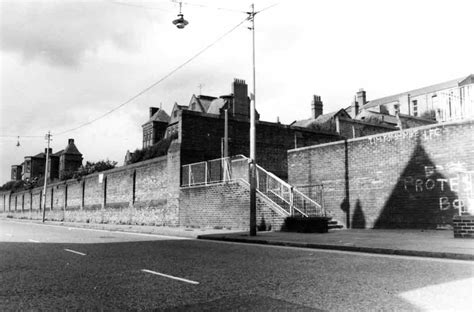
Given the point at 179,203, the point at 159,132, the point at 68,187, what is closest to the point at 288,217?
the point at 179,203

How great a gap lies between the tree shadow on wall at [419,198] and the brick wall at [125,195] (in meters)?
13.1

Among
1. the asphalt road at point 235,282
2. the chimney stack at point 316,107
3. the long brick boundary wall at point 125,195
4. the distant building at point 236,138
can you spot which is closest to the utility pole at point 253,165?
the asphalt road at point 235,282

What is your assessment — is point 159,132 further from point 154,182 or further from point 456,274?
point 456,274

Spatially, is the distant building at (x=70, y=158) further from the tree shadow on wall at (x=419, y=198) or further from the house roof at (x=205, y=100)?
the tree shadow on wall at (x=419, y=198)

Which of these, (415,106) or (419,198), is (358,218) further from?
(415,106)

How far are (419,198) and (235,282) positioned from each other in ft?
42.8

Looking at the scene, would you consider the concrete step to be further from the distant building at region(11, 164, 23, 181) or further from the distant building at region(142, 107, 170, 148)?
the distant building at region(11, 164, 23, 181)

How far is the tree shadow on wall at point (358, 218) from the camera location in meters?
19.9

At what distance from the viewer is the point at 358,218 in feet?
66.0

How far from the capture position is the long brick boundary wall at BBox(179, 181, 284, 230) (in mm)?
19870

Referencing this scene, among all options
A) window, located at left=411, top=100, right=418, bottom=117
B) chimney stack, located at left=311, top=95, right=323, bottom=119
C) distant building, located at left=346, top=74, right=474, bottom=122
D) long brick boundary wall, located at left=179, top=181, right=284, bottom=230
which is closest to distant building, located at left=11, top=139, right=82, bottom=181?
chimney stack, located at left=311, top=95, right=323, bottom=119

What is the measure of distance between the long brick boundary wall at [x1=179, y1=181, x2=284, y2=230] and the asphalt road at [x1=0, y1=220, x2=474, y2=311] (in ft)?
29.2

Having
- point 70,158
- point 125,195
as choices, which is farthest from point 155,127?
point 125,195

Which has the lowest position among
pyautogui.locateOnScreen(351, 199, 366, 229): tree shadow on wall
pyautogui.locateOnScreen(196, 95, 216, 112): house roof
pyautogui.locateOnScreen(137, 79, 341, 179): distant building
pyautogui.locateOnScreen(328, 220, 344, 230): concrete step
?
pyautogui.locateOnScreen(328, 220, 344, 230): concrete step
